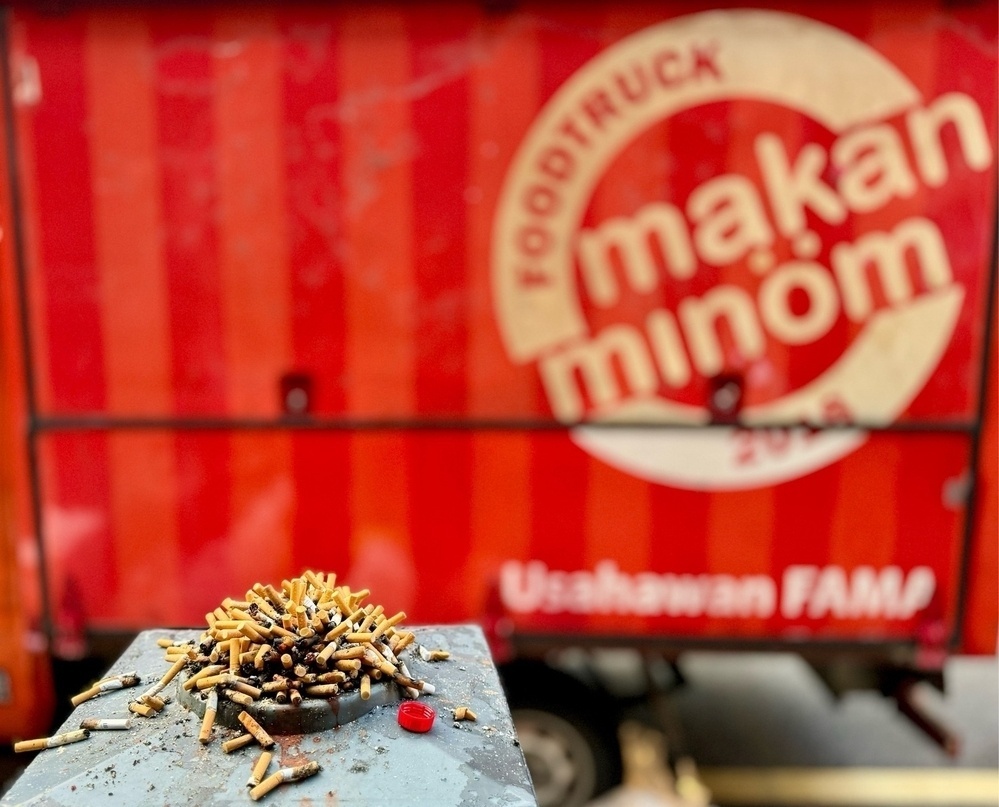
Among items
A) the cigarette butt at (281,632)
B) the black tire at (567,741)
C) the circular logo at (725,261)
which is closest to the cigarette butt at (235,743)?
the cigarette butt at (281,632)

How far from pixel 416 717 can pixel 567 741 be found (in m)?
2.14

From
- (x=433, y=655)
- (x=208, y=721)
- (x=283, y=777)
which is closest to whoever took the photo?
(x=283, y=777)

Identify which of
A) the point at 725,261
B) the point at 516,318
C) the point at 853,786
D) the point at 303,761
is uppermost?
the point at 725,261

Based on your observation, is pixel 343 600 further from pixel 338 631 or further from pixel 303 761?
pixel 303 761

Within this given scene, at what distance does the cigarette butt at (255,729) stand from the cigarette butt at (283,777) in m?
0.07

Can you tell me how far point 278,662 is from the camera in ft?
5.45

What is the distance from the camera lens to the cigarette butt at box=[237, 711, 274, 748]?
1508 millimetres

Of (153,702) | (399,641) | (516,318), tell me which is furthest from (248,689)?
(516,318)

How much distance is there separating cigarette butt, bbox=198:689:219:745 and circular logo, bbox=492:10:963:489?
1840 millimetres

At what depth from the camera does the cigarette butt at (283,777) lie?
1394 millimetres

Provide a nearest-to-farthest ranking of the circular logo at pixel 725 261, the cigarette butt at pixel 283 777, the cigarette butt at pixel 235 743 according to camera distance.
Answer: the cigarette butt at pixel 283 777 → the cigarette butt at pixel 235 743 → the circular logo at pixel 725 261

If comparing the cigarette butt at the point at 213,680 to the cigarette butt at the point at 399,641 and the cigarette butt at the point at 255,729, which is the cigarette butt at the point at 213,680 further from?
the cigarette butt at the point at 399,641

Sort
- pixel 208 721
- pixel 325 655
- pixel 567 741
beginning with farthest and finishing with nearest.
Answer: pixel 567 741 < pixel 325 655 < pixel 208 721

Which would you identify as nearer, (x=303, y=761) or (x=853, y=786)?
(x=303, y=761)
